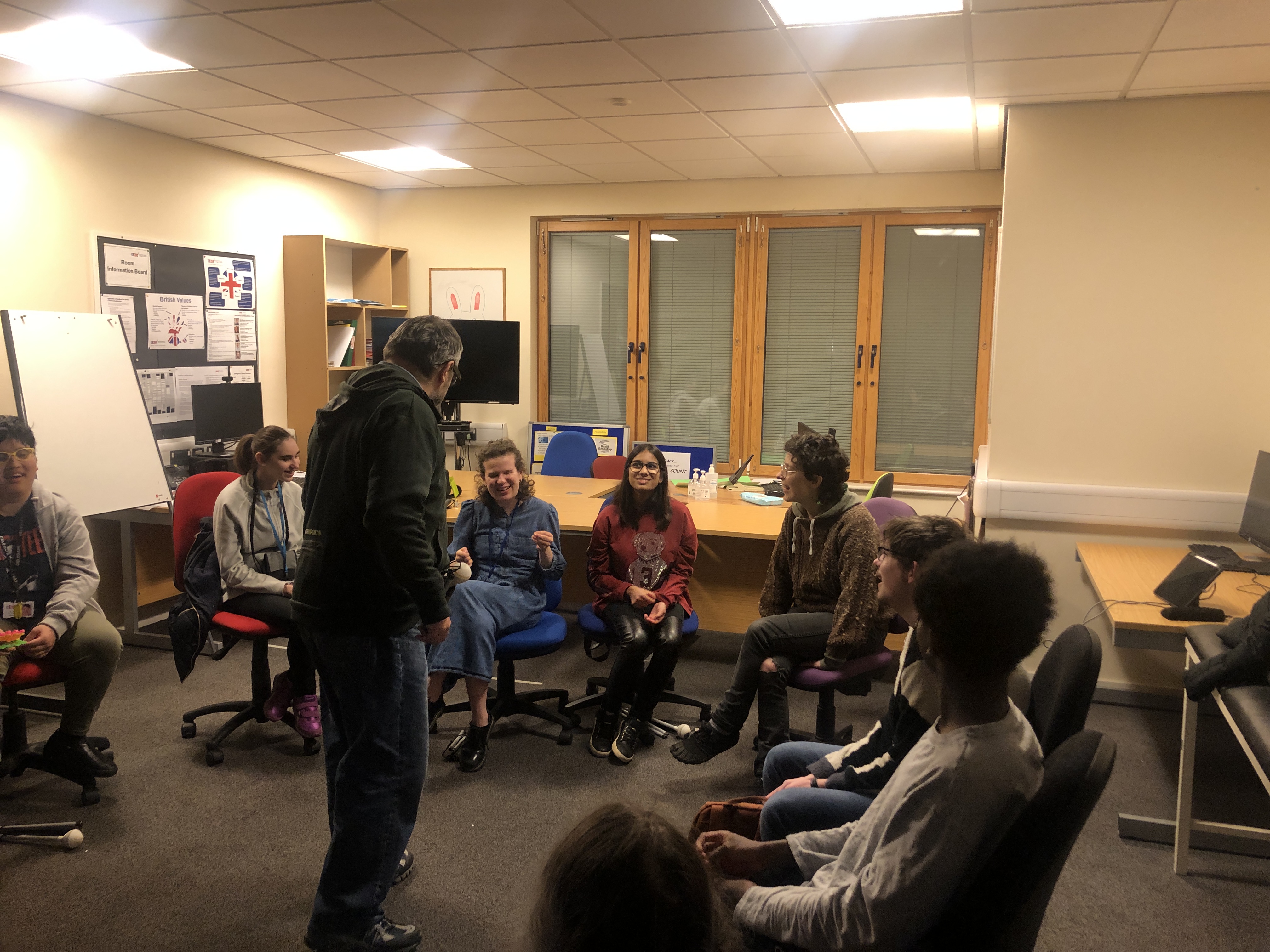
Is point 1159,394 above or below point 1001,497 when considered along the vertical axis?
above

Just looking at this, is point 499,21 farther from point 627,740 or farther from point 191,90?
point 627,740

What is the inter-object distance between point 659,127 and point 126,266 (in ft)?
9.37

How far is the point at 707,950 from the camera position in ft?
2.92

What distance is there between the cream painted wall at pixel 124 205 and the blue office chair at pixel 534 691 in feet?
8.79

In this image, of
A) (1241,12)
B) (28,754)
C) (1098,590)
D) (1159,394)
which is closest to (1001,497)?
(1159,394)

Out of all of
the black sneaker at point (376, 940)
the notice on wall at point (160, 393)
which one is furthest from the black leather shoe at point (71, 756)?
the notice on wall at point (160, 393)

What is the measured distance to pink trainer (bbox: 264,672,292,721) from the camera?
3.29m

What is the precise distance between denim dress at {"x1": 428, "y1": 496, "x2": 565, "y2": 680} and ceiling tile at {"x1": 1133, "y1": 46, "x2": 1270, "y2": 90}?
9.08ft

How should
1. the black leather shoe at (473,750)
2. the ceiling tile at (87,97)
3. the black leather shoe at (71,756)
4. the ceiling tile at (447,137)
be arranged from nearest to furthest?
the black leather shoe at (71,756), the black leather shoe at (473,750), the ceiling tile at (87,97), the ceiling tile at (447,137)

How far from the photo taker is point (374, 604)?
6.37 feet

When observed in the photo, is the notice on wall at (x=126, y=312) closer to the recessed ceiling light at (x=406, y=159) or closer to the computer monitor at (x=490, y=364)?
the recessed ceiling light at (x=406, y=159)

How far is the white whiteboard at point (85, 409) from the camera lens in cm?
397

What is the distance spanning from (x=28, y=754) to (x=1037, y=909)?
300 cm

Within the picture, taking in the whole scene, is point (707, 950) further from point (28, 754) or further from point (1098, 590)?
→ point (28, 754)
